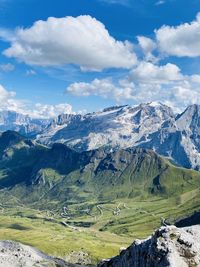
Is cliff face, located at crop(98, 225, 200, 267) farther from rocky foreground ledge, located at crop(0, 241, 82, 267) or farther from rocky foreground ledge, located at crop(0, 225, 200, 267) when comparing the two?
rocky foreground ledge, located at crop(0, 241, 82, 267)

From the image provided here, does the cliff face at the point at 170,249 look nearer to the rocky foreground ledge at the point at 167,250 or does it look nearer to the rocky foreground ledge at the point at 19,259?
the rocky foreground ledge at the point at 167,250

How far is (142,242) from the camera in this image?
72.9 metres

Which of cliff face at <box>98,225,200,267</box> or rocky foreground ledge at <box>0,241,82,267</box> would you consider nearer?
cliff face at <box>98,225,200,267</box>

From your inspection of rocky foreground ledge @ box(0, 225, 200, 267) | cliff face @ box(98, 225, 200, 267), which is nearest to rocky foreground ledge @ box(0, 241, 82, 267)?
rocky foreground ledge @ box(0, 225, 200, 267)

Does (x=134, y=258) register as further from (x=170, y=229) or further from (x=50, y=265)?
(x=50, y=265)

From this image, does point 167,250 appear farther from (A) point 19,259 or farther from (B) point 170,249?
(A) point 19,259

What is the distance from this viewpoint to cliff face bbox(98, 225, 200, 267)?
6094 centimetres

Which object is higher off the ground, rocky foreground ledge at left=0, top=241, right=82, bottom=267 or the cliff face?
the cliff face

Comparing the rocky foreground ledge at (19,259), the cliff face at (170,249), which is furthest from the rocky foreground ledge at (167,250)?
the rocky foreground ledge at (19,259)

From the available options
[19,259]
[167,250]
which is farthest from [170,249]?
[19,259]

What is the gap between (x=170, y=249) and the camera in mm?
62375

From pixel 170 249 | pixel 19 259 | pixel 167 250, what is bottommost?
pixel 19 259

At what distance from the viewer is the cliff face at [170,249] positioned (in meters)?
60.9

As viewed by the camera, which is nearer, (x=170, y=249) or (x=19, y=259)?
(x=170, y=249)
